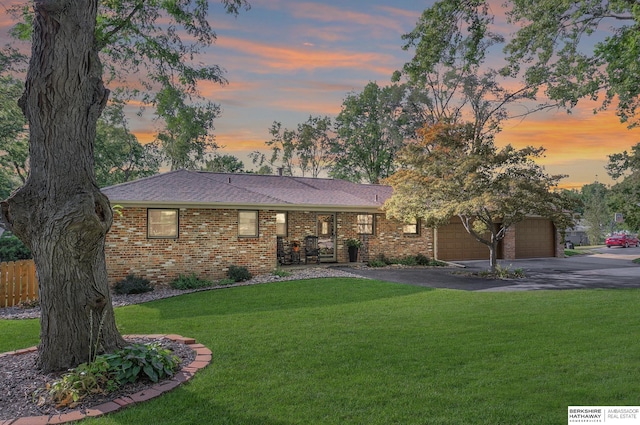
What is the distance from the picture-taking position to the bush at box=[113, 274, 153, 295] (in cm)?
1263

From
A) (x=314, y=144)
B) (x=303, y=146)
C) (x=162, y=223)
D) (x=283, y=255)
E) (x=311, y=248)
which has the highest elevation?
(x=314, y=144)

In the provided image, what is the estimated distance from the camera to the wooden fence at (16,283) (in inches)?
436

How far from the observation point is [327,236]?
2017 cm

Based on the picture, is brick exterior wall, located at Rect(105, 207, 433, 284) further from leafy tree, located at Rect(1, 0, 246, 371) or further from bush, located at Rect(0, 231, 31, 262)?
Result: leafy tree, located at Rect(1, 0, 246, 371)

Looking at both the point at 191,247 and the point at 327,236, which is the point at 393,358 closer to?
the point at 191,247

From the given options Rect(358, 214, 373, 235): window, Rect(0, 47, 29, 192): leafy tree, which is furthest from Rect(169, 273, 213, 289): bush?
Rect(0, 47, 29, 192): leafy tree

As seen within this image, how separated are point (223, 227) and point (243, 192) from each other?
6.16ft

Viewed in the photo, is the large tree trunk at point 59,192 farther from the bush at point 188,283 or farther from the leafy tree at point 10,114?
the leafy tree at point 10,114

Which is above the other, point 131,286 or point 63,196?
point 63,196

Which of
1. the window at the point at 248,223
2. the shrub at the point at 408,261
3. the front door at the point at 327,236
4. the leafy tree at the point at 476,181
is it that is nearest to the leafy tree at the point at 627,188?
the leafy tree at the point at 476,181

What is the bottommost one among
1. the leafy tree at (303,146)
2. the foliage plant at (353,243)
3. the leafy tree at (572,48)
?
the foliage plant at (353,243)

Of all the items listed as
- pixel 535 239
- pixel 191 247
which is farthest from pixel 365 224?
pixel 535 239

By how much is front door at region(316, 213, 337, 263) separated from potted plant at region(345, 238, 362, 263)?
0.66 metres

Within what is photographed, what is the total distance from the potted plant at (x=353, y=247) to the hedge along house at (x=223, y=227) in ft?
0.82
